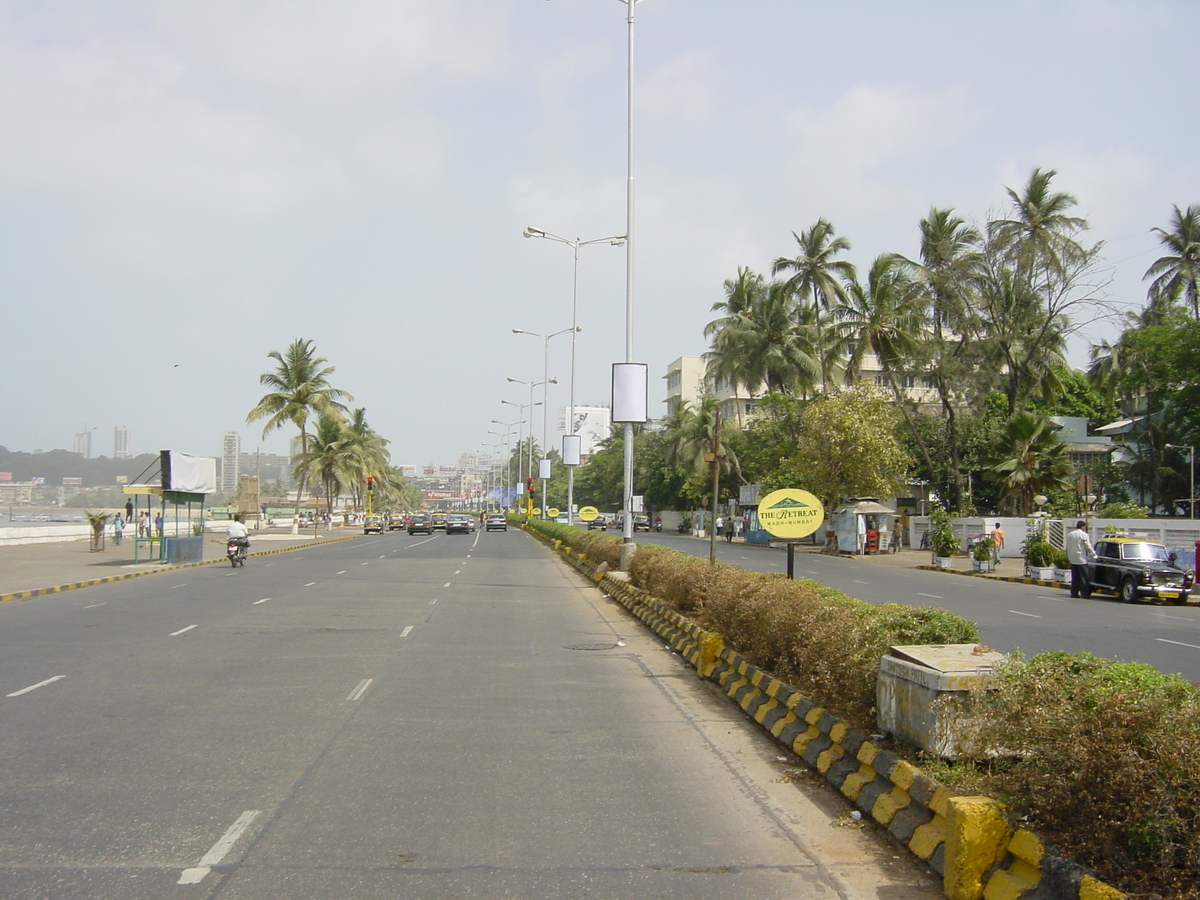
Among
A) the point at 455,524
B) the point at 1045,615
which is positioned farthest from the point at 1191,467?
the point at 455,524

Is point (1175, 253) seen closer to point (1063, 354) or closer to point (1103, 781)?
point (1063, 354)

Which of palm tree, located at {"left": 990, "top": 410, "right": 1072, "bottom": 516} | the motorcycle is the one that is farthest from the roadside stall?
the motorcycle

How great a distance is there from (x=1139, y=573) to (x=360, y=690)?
19.4 metres

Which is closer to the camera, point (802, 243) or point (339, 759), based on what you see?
point (339, 759)

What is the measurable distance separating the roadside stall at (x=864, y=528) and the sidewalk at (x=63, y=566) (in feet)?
84.7

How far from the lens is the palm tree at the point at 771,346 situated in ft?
188

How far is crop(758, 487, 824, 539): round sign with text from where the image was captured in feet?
39.9

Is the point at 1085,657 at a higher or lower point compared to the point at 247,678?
higher

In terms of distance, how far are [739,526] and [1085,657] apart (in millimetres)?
64906

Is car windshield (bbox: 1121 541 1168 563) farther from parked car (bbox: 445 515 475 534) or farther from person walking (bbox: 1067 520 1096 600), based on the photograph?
parked car (bbox: 445 515 475 534)

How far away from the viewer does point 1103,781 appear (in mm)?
4262

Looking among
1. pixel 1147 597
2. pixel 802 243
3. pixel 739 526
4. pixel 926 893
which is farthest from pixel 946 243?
pixel 926 893

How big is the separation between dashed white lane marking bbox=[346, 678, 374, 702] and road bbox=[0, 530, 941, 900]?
55 mm

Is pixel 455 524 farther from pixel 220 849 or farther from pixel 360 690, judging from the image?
pixel 220 849
